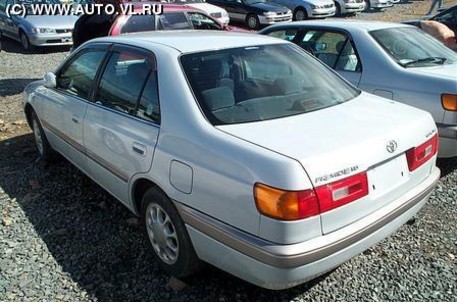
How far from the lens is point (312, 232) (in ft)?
6.64

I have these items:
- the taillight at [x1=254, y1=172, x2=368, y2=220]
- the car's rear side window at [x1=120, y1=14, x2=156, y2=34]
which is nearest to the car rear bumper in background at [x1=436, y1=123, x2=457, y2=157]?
the taillight at [x1=254, y1=172, x2=368, y2=220]

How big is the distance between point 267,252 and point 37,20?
35.8 ft

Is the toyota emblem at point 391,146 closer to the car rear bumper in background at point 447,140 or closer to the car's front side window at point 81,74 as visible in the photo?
the car rear bumper in background at point 447,140

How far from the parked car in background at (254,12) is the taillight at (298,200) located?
1474cm

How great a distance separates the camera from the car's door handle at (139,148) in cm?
264

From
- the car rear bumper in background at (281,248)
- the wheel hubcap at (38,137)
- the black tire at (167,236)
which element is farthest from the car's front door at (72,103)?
the car rear bumper in background at (281,248)

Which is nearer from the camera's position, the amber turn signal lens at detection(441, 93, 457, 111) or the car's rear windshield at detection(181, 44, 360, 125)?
the car's rear windshield at detection(181, 44, 360, 125)

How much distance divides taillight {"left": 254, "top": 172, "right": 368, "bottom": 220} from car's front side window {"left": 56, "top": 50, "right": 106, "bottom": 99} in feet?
6.73

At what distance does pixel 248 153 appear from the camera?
2066 millimetres

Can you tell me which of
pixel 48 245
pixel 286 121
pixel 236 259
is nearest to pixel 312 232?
pixel 236 259

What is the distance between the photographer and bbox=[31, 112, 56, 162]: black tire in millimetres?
4434

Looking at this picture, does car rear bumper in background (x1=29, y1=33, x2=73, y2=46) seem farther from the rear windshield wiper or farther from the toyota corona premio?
the rear windshield wiper

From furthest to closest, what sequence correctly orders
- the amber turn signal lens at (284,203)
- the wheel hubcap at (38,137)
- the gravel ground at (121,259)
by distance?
the wheel hubcap at (38,137) < the gravel ground at (121,259) < the amber turn signal lens at (284,203)

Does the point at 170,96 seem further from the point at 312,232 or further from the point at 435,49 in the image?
the point at 435,49
